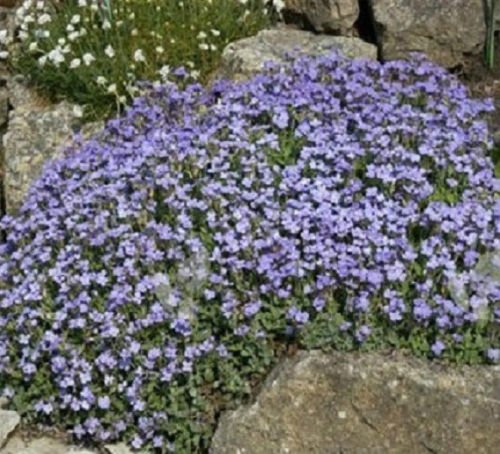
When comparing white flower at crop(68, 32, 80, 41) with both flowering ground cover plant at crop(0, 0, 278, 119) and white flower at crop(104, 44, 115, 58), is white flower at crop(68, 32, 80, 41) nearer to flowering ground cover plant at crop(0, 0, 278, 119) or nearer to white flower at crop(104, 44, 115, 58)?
flowering ground cover plant at crop(0, 0, 278, 119)

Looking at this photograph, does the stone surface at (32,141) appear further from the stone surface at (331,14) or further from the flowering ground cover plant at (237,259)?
the stone surface at (331,14)

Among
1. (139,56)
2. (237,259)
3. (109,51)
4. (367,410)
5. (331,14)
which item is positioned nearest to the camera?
(367,410)

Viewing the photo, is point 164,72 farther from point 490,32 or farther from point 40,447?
point 40,447

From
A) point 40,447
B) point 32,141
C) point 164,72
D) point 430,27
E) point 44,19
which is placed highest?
point 44,19

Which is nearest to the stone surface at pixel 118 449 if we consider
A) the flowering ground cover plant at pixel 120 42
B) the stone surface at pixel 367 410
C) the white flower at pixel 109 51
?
the stone surface at pixel 367 410

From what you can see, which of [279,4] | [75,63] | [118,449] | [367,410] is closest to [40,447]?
[118,449]

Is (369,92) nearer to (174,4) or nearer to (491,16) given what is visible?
(491,16)
